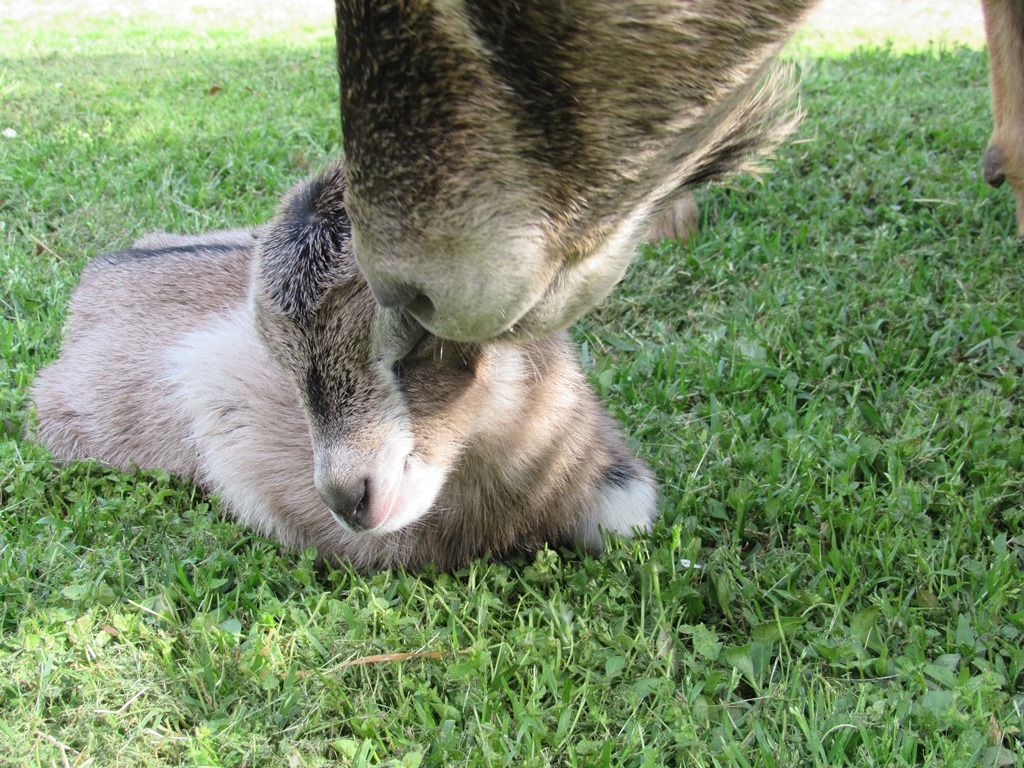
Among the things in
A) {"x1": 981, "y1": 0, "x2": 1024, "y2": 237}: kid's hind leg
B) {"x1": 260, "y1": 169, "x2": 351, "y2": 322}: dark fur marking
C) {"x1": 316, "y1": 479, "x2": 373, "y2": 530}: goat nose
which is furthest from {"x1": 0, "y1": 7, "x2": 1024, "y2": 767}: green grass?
{"x1": 260, "y1": 169, "x2": 351, "y2": 322}: dark fur marking

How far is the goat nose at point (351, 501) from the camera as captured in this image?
2.29 metres

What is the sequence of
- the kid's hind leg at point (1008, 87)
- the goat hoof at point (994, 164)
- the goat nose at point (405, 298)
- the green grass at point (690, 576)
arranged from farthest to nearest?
the goat hoof at point (994, 164)
the kid's hind leg at point (1008, 87)
the green grass at point (690, 576)
the goat nose at point (405, 298)

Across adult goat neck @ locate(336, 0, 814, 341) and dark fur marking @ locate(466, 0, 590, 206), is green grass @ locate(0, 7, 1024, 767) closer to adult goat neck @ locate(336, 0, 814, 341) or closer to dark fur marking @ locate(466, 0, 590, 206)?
adult goat neck @ locate(336, 0, 814, 341)

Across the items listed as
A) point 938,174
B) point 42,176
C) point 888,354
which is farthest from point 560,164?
point 42,176

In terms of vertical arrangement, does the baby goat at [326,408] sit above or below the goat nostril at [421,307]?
below

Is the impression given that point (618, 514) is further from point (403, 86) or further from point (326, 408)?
point (403, 86)

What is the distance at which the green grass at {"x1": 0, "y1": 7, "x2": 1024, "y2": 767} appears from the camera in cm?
210

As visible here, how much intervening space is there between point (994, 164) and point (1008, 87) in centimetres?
31

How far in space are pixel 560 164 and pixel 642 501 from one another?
1496 mm

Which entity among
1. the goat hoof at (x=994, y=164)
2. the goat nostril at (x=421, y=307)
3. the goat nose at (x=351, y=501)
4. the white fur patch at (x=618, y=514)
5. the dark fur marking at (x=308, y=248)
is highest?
the goat nostril at (x=421, y=307)

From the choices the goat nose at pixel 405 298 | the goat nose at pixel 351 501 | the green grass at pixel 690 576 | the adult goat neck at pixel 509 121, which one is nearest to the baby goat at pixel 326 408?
the goat nose at pixel 351 501

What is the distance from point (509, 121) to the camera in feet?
5.14

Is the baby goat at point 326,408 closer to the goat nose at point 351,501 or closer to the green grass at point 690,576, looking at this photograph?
the goat nose at point 351,501

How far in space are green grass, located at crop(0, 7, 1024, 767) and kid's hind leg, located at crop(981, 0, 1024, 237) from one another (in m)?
0.44
